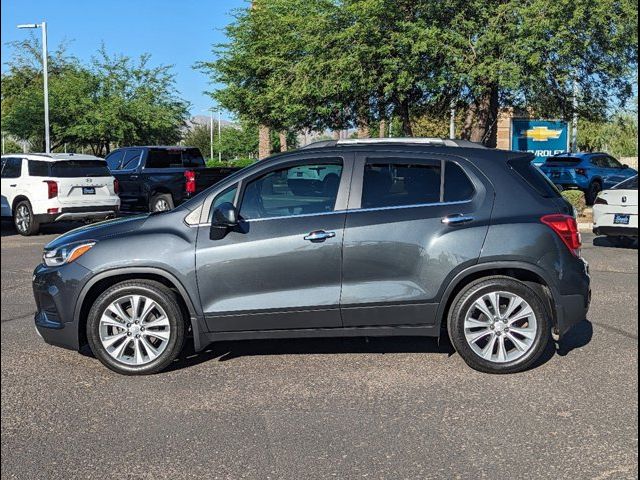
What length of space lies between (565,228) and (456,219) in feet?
2.78

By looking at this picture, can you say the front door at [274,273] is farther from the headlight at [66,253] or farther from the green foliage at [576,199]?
the green foliage at [576,199]

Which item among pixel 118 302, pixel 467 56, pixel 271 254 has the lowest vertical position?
pixel 118 302

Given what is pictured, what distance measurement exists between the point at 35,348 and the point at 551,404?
4.16m

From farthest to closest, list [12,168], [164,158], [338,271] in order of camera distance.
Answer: [164,158], [12,168], [338,271]

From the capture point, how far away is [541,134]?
83.1 feet

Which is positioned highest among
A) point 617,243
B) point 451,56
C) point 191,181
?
point 451,56

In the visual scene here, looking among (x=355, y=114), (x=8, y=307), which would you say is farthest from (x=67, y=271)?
(x=355, y=114)

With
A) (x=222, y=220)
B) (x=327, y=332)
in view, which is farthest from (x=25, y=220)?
(x=327, y=332)

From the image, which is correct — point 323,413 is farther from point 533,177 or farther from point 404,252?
point 533,177

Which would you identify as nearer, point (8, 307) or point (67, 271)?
point (67, 271)

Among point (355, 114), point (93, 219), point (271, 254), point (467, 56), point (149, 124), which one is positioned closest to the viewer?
point (271, 254)

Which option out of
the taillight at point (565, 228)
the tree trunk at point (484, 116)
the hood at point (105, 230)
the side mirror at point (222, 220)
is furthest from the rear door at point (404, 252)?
the tree trunk at point (484, 116)

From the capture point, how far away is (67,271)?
5.25 metres

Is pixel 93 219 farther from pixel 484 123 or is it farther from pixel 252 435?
pixel 252 435
